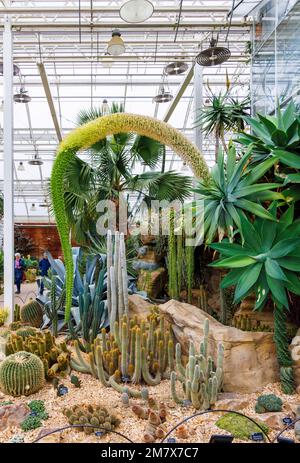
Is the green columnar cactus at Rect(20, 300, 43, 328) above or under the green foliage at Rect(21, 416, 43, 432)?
above

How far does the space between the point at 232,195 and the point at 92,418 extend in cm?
174

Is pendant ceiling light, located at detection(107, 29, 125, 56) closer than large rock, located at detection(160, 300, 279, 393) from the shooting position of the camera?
No

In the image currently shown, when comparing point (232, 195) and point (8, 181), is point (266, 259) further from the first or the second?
point (8, 181)

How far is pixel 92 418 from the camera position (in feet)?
7.19

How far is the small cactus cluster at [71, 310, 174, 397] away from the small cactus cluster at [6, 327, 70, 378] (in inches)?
7.8

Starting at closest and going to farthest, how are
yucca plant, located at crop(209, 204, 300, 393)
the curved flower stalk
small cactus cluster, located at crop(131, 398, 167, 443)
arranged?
the curved flower stalk
small cactus cluster, located at crop(131, 398, 167, 443)
yucca plant, located at crop(209, 204, 300, 393)

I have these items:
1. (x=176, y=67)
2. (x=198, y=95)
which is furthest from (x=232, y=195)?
(x=176, y=67)

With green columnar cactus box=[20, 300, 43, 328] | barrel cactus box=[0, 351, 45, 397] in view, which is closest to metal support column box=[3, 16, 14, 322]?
green columnar cactus box=[20, 300, 43, 328]

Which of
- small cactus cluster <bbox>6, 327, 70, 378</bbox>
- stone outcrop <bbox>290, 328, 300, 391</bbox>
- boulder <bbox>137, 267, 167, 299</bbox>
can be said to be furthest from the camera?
boulder <bbox>137, 267, 167, 299</bbox>

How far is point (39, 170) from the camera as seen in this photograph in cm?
1647

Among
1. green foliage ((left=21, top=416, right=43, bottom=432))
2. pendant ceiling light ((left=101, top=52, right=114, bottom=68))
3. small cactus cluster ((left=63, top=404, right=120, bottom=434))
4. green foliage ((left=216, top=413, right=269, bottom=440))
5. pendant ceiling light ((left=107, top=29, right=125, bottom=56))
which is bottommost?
green foliage ((left=21, top=416, right=43, bottom=432))

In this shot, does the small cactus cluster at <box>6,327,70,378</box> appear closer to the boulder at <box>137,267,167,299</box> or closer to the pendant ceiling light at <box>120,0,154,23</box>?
the boulder at <box>137,267,167,299</box>

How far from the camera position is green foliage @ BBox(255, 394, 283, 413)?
2.43 meters
